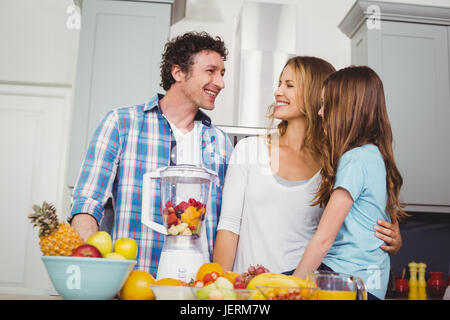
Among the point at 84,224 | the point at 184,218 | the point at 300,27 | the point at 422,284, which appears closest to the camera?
the point at 184,218

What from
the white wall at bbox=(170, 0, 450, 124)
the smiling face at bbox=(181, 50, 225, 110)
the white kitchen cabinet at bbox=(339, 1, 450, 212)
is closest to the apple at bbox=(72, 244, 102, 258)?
the smiling face at bbox=(181, 50, 225, 110)

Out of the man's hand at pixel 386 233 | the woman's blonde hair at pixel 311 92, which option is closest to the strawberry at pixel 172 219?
the man's hand at pixel 386 233

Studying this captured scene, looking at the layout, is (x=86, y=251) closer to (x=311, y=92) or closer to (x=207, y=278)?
(x=207, y=278)

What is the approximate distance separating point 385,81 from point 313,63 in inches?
34.8

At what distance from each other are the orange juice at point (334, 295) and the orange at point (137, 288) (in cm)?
21

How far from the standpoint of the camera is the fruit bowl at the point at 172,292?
1.73 ft

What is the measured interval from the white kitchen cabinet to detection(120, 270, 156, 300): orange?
4.92ft

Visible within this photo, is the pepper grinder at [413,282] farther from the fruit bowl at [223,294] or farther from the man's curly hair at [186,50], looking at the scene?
the fruit bowl at [223,294]

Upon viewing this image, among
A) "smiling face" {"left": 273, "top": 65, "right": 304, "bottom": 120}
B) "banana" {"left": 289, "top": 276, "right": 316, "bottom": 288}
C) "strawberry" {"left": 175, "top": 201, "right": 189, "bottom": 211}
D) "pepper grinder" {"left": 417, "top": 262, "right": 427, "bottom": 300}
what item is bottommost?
"pepper grinder" {"left": 417, "top": 262, "right": 427, "bottom": 300}

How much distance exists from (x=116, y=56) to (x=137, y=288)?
1329 mm

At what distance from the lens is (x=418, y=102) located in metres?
1.90

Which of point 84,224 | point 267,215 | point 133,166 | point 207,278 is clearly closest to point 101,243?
point 207,278

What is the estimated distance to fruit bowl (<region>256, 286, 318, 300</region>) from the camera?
503mm

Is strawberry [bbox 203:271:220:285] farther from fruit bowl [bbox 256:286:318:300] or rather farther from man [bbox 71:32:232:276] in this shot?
man [bbox 71:32:232:276]
